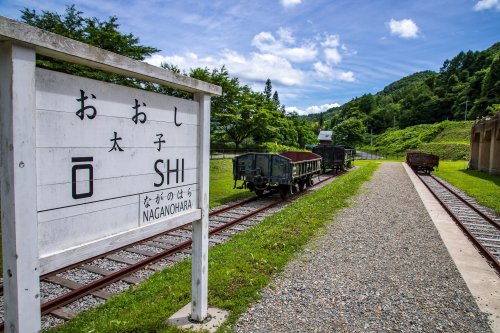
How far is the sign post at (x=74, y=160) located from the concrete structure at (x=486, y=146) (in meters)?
→ 28.8

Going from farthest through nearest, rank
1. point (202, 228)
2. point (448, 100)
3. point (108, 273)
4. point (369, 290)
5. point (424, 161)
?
point (448, 100), point (424, 161), point (108, 273), point (369, 290), point (202, 228)

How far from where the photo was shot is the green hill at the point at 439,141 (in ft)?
167

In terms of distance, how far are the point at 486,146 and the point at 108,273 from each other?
32352 millimetres

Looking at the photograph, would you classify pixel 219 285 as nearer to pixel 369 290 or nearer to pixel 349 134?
pixel 369 290

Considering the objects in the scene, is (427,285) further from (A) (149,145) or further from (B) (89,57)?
(B) (89,57)

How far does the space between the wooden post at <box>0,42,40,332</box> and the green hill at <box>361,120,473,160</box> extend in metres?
55.0

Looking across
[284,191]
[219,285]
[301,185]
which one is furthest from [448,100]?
[219,285]

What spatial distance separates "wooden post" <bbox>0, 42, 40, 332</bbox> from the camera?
2.04m

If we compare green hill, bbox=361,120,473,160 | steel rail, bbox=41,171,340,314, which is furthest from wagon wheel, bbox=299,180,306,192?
green hill, bbox=361,120,473,160

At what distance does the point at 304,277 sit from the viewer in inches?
223

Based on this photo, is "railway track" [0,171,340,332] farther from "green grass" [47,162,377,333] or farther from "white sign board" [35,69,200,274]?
"white sign board" [35,69,200,274]

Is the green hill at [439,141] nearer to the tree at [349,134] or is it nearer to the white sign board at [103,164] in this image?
the tree at [349,134]

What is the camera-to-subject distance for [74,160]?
8.09ft

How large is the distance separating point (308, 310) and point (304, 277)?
1115mm
